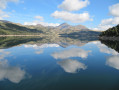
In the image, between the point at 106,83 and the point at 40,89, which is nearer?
the point at 40,89

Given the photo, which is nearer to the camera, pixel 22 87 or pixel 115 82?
pixel 22 87

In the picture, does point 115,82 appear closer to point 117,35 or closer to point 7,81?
point 7,81

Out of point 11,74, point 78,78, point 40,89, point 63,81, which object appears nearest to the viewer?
point 40,89

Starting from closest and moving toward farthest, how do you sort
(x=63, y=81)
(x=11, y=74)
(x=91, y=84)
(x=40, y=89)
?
1. (x=40, y=89)
2. (x=91, y=84)
3. (x=63, y=81)
4. (x=11, y=74)

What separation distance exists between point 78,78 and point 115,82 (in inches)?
278

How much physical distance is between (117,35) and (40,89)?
157 meters

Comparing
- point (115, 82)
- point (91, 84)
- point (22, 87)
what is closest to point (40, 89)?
point (22, 87)

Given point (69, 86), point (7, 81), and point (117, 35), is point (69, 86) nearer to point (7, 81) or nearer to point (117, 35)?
point (7, 81)

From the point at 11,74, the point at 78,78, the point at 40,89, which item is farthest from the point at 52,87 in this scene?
the point at 11,74

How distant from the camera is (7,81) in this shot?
68.8 ft

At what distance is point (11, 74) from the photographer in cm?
2472

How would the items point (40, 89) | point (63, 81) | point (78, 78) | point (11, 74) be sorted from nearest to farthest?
point (40, 89), point (63, 81), point (78, 78), point (11, 74)

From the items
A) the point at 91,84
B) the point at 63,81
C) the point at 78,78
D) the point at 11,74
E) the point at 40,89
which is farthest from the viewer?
the point at 11,74

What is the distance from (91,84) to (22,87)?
12216 mm
